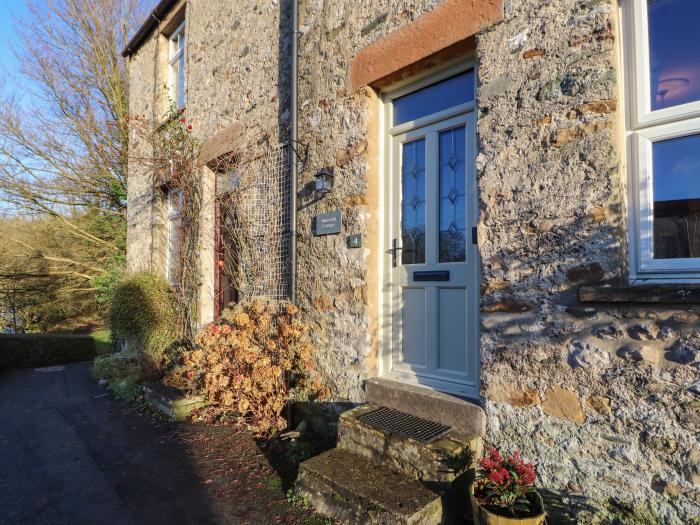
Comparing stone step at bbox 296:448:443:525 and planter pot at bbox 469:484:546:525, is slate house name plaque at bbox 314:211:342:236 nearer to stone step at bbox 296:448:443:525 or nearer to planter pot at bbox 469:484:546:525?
stone step at bbox 296:448:443:525

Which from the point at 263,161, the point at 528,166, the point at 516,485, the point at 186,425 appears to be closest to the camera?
the point at 516,485

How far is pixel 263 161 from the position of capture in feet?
16.3

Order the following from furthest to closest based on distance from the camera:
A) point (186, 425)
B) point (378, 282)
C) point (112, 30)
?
point (112, 30) → point (186, 425) → point (378, 282)

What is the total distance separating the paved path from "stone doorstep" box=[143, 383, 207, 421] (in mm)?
143

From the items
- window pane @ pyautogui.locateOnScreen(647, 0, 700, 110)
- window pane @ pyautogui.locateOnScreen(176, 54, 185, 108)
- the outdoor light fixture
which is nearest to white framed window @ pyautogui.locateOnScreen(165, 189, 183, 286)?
window pane @ pyautogui.locateOnScreen(176, 54, 185, 108)

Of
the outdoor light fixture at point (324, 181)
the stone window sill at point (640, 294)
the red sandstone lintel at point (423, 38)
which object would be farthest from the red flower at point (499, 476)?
the red sandstone lintel at point (423, 38)

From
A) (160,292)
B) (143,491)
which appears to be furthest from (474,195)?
(160,292)

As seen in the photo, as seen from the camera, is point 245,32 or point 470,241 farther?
point 245,32

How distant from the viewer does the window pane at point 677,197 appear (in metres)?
2.22

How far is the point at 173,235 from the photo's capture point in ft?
24.4

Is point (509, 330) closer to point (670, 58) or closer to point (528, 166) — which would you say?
point (528, 166)

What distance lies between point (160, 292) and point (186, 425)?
2.86m

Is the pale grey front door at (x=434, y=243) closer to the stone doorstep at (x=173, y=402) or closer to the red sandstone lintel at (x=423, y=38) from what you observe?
the red sandstone lintel at (x=423, y=38)

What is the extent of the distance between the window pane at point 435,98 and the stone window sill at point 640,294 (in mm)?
1731
